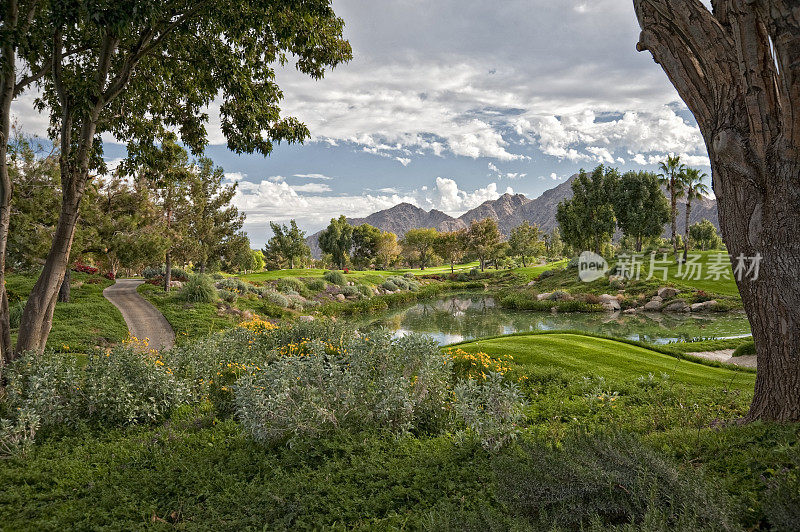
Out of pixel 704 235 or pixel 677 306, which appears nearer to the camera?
pixel 677 306

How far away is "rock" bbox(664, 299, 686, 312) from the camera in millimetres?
21344

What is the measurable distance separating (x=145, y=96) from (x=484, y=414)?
9.05m

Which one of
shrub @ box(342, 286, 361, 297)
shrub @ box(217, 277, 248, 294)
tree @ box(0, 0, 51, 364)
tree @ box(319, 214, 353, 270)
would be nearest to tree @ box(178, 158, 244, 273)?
shrub @ box(217, 277, 248, 294)

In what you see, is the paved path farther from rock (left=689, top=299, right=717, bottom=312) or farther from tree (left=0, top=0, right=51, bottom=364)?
rock (left=689, top=299, right=717, bottom=312)

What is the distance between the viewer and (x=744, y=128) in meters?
3.61

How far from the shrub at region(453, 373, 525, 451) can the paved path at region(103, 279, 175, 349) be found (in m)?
9.93

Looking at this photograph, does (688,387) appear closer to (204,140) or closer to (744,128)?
(744,128)

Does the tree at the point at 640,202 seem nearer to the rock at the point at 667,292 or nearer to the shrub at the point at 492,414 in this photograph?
the rock at the point at 667,292

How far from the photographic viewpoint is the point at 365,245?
210 feet

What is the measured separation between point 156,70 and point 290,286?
63.8ft

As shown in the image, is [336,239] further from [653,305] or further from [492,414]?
[492,414]

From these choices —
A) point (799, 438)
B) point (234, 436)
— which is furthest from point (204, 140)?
point (799, 438)

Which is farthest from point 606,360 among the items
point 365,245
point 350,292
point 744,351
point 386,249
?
point 386,249

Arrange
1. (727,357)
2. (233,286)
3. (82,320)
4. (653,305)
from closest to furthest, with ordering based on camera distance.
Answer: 1. (727,357)
2. (82,320)
3. (233,286)
4. (653,305)
